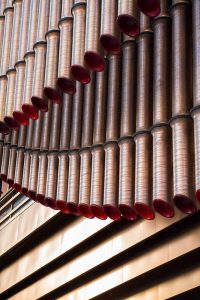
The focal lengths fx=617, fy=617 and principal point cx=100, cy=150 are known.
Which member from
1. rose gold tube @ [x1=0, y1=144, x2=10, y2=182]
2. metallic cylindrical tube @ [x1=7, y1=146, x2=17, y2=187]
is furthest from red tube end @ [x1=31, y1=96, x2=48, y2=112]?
rose gold tube @ [x1=0, y1=144, x2=10, y2=182]

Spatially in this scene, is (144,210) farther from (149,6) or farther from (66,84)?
(149,6)

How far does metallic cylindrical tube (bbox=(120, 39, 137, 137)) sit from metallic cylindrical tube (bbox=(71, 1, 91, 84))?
0.53 metres

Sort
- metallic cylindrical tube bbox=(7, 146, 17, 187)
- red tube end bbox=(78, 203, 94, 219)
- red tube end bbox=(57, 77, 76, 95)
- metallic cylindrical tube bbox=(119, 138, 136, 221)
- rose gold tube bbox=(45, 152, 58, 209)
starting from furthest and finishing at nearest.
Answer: metallic cylindrical tube bbox=(7, 146, 17, 187)
rose gold tube bbox=(45, 152, 58, 209)
red tube end bbox=(78, 203, 94, 219)
metallic cylindrical tube bbox=(119, 138, 136, 221)
red tube end bbox=(57, 77, 76, 95)

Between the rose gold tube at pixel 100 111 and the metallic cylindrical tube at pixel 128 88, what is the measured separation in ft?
0.87

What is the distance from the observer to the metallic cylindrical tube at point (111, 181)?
4.20m

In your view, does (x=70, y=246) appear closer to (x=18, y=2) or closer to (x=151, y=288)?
(x=151, y=288)

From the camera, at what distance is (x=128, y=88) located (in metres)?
4.27

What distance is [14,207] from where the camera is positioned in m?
9.52

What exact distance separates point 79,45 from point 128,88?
26.9 inches

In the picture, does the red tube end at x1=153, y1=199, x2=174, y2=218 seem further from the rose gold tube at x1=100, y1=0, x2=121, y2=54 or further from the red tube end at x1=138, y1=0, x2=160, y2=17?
the red tube end at x1=138, y1=0, x2=160, y2=17

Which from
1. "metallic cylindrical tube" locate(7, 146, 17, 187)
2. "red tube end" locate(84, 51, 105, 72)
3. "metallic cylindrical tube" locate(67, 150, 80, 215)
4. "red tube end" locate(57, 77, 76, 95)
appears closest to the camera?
"red tube end" locate(84, 51, 105, 72)

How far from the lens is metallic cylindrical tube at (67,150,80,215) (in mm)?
4637

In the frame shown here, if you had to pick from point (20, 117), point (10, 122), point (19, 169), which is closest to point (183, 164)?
point (20, 117)

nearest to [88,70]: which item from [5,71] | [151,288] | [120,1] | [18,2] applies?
[120,1]
